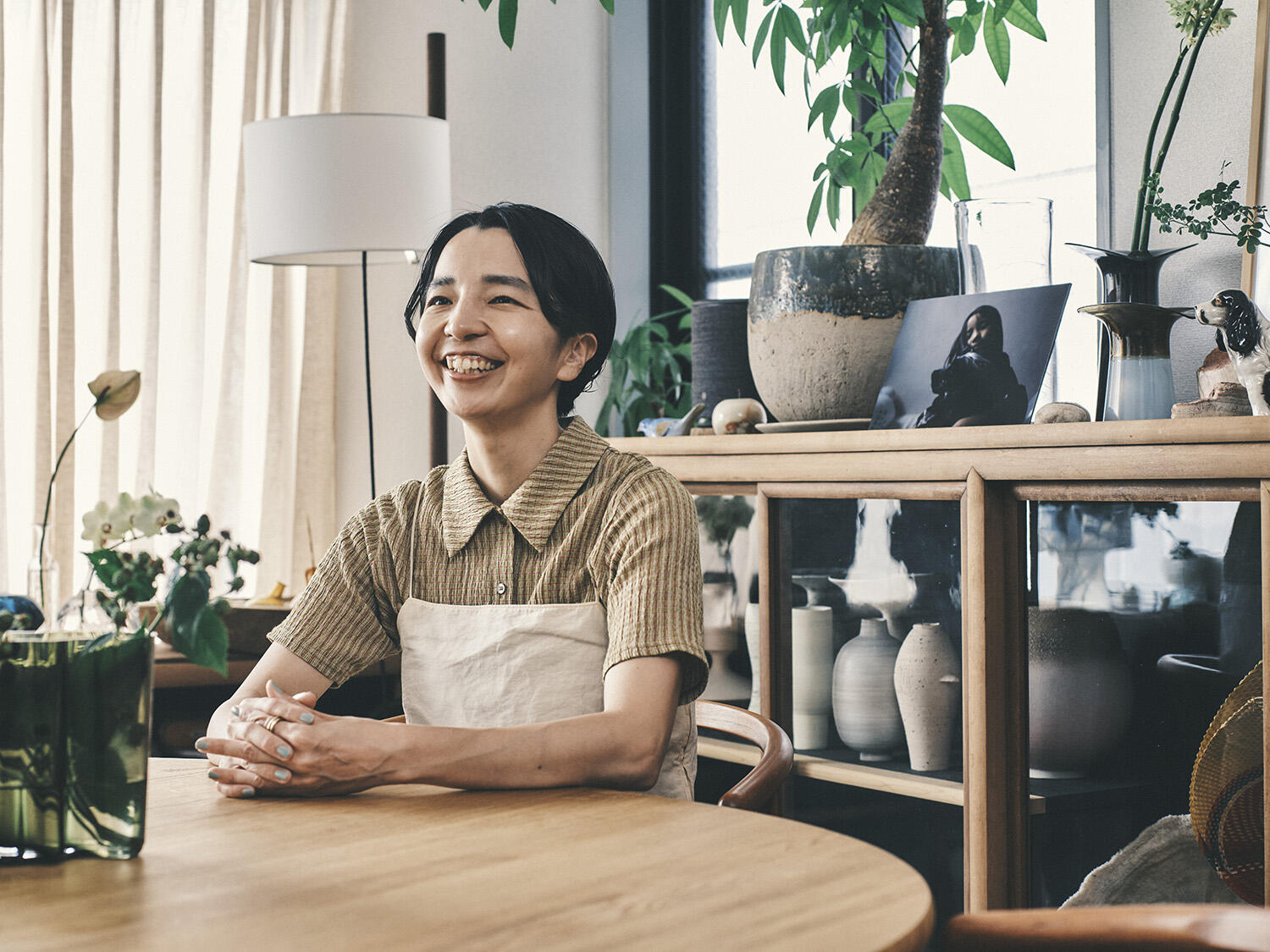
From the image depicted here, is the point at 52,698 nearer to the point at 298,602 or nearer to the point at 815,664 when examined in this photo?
the point at 298,602

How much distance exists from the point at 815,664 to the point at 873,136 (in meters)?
1.04

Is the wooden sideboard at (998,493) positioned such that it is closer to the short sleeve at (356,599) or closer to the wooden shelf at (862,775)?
the wooden shelf at (862,775)

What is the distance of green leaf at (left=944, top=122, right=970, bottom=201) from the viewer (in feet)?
7.26

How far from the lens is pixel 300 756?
3.55 feet

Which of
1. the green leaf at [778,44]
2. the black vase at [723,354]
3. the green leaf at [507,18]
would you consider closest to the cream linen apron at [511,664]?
the black vase at [723,354]

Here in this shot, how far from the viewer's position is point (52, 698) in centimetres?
84

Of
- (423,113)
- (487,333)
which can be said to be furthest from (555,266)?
(423,113)

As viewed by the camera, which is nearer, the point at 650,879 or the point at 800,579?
the point at 650,879

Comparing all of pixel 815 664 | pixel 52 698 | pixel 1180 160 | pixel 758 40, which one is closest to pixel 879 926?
pixel 52 698

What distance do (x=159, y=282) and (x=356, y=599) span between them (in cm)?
200

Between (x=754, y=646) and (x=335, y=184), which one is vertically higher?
(x=335, y=184)

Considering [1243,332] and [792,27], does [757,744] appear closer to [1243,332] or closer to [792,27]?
[1243,332]

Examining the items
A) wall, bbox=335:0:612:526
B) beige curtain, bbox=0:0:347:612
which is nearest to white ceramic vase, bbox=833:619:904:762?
wall, bbox=335:0:612:526

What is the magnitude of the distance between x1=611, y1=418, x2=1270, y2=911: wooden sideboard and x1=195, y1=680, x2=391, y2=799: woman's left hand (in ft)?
2.93
